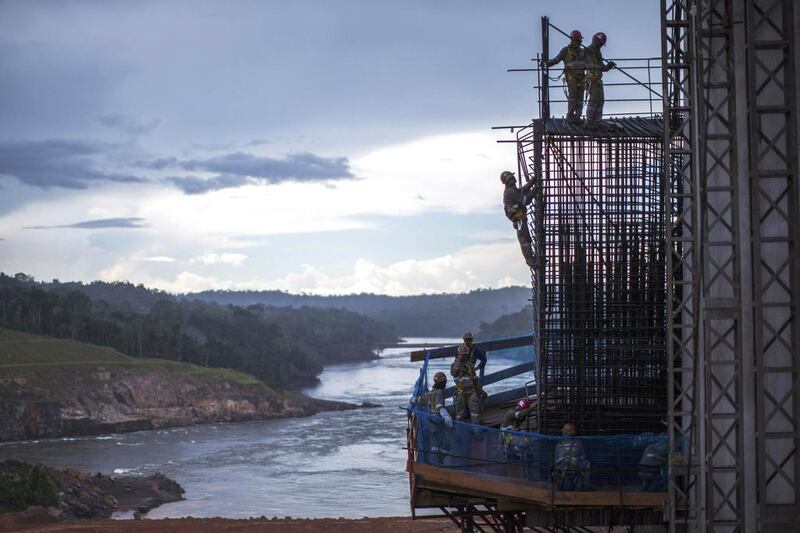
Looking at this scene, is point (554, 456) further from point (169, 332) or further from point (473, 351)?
point (169, 332)

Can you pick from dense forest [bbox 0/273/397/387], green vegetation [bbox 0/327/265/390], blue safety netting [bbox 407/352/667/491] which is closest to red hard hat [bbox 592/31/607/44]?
blue safety netting [bbox 407/352/667/491]

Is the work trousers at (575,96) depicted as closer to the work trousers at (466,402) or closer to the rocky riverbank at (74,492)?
the work trousers at (466,402)

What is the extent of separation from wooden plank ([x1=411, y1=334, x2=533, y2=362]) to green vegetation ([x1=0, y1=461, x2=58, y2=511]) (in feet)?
118

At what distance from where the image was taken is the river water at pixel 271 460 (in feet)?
189

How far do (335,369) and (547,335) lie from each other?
162039 millimetres

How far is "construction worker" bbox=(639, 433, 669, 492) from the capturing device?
56.7ft

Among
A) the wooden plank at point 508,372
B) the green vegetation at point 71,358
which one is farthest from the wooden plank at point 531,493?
the green vegetation at point 71,358

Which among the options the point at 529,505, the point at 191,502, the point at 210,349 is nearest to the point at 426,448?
the point at 529,505

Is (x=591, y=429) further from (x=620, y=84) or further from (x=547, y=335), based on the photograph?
(x=620, y=84)

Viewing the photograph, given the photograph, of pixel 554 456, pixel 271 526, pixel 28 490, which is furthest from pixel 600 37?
pixel 28 490

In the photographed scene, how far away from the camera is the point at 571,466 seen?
17.4m

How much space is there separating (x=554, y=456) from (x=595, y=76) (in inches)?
285

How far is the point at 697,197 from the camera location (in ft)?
53.4

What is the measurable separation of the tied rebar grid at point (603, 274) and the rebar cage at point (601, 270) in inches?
0.7
